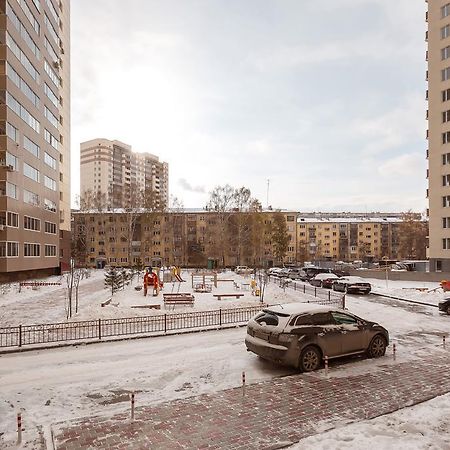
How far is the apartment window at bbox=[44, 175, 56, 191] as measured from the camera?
50.7 metres

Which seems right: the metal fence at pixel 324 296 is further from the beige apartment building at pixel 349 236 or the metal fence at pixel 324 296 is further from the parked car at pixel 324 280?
the beige apartment building at pixel 349 236

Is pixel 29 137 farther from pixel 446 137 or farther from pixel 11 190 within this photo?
pixel 446 137

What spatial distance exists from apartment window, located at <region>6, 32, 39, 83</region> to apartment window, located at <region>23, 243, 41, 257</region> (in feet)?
61.4

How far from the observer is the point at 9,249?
130ft

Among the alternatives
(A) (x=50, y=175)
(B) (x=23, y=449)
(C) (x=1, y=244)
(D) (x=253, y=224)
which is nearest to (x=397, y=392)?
(B) (x=23, y=449)

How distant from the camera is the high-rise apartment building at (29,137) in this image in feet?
130

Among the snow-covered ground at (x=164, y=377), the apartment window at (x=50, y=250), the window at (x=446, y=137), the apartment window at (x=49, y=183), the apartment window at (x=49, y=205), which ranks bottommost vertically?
the snow-covered ground at (x=164, y=377)

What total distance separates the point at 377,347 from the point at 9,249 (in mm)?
36681

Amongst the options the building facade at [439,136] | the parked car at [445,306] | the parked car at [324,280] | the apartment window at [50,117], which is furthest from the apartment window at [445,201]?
the apartment window at [50,117]

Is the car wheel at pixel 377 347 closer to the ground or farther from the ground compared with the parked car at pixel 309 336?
closer to the ground

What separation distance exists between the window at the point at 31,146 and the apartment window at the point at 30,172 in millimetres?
1739

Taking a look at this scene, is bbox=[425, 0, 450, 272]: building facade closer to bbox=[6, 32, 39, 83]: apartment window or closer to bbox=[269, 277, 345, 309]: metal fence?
bbox=[269, 277, 345, 309]: metal fence

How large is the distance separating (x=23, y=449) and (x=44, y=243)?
4599 cm

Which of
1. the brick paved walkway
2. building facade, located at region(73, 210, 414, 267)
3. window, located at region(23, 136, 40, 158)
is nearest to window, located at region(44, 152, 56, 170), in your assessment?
window, located at region(23, 136, 40, 158)
